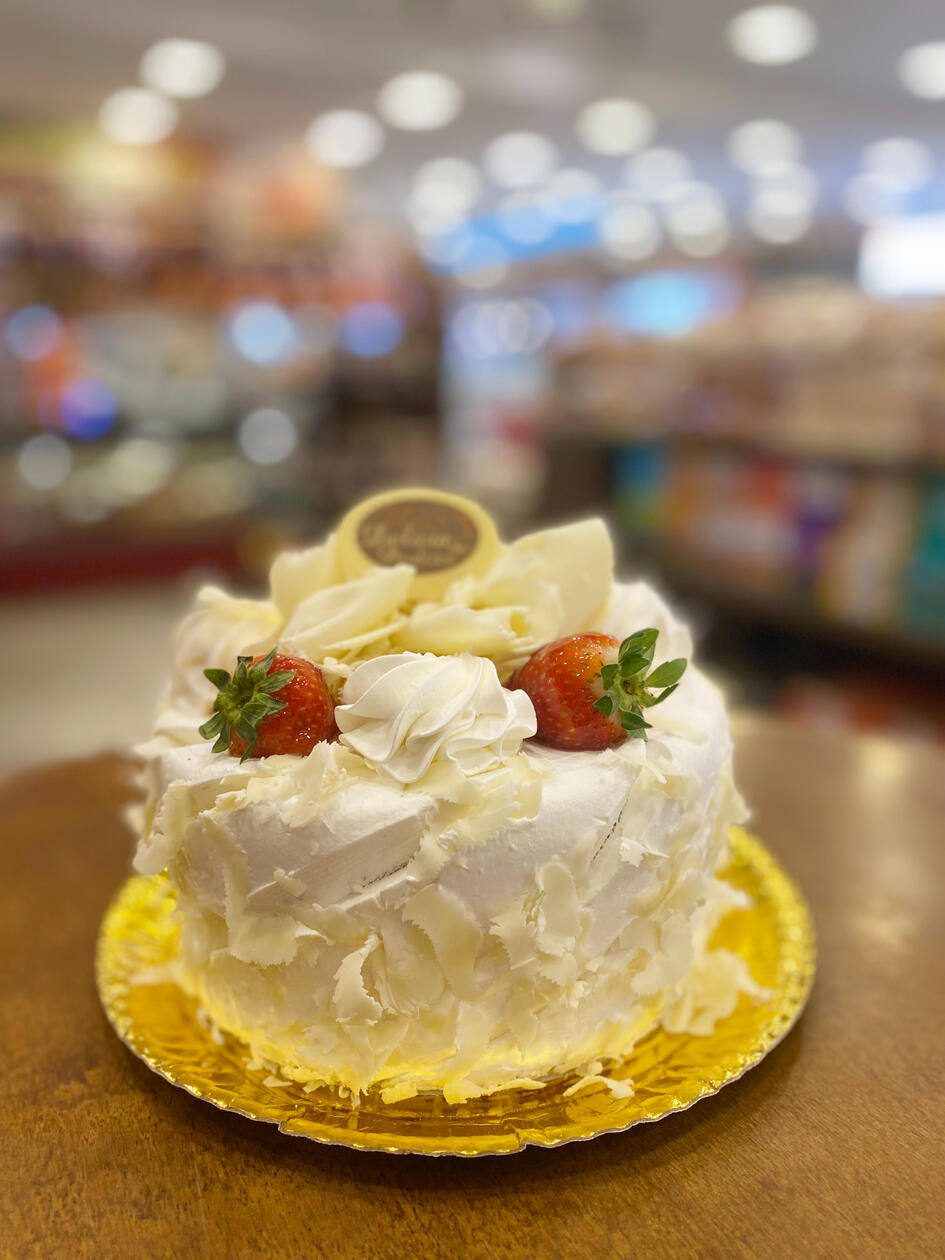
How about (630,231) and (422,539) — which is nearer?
(422,539)

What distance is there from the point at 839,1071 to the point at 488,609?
1.83ft

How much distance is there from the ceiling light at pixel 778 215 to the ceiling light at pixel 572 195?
59.9 inches

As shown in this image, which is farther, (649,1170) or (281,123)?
(281,123)

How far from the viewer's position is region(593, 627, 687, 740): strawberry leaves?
961 millimetres

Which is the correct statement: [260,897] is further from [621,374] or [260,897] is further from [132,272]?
[132,272]

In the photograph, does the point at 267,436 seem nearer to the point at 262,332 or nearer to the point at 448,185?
the point at 262,332

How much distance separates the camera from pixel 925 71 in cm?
598

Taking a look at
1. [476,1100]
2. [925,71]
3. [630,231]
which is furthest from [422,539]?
[630,231]

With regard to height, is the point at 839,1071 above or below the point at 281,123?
below

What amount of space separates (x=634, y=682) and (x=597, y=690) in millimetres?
37

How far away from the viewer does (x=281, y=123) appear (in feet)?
22.9

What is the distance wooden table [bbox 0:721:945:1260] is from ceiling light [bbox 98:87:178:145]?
630 cm

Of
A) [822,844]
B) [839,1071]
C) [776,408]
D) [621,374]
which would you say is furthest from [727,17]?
[839,1071]

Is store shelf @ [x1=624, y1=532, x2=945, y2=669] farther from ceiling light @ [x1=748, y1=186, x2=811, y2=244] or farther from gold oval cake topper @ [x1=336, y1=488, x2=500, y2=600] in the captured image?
ceiling light @ [x1=748, y1=186, x2=811, y2=244]
